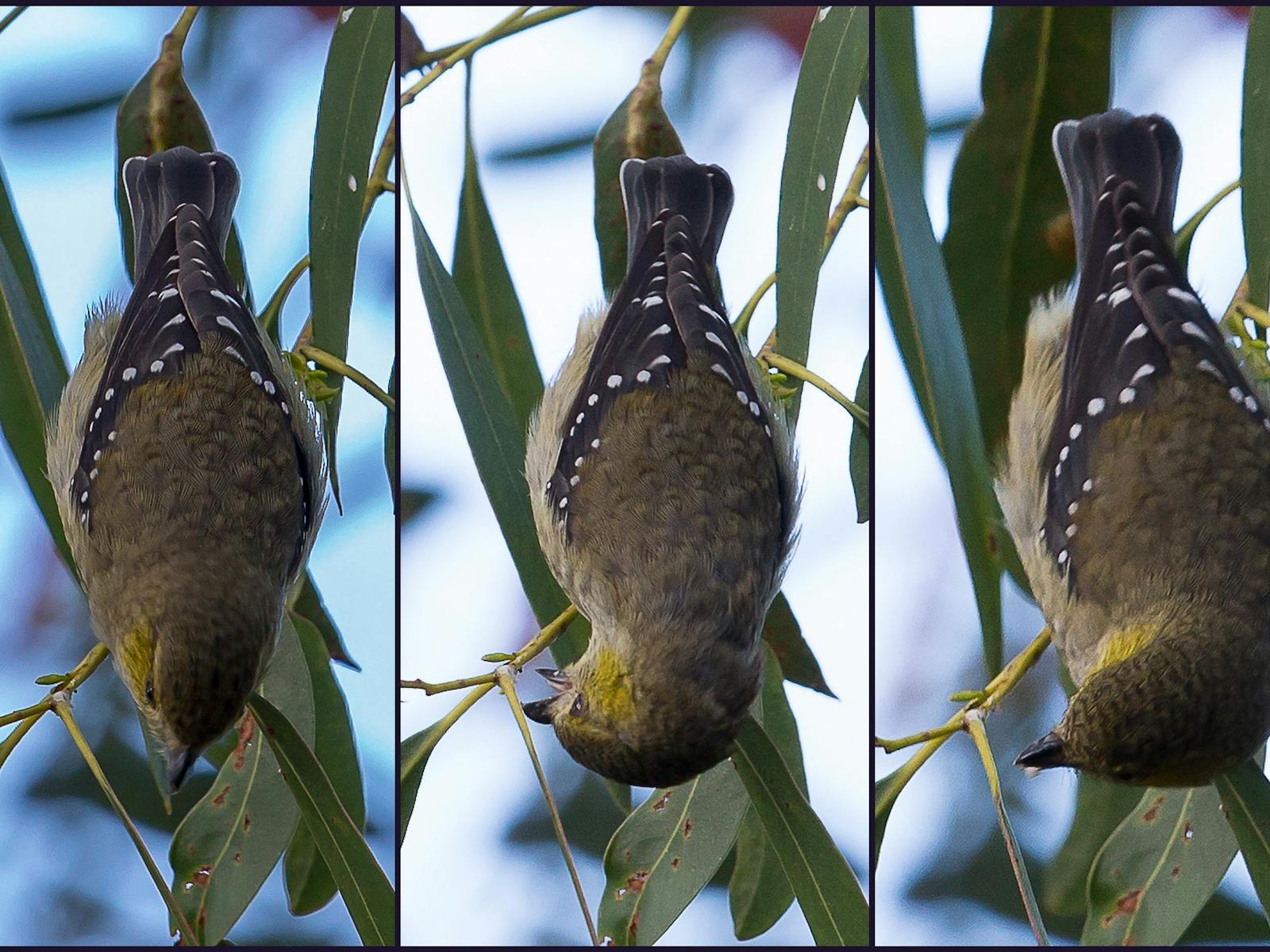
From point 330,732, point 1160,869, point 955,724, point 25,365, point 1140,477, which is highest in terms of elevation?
point 25,365

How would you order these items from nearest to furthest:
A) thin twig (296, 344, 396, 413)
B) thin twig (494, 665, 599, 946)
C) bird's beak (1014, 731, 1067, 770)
A: bird's beak (1014, 731, 1067, 770) → thin twig (494, 665, 599, 946) → thin twig (296, 344, 396, 413)

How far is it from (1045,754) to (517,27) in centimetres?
118

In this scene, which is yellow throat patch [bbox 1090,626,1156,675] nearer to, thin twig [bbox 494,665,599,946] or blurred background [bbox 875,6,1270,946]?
blurred background [bbox 875,6,1270,946]

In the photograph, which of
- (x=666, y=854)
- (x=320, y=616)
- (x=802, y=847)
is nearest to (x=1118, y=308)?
(x=802, y=847)

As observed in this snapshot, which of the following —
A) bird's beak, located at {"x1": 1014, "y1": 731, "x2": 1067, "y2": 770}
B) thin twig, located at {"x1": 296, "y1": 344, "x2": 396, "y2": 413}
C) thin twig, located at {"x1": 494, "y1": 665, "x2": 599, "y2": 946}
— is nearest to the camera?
bird's beak, located at {"x1": 1014, "y1": 731, "x2": 1067, "y2": 770}

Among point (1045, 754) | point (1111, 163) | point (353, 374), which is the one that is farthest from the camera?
point (353, 374)

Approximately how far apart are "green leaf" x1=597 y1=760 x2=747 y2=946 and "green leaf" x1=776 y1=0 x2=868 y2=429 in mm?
595

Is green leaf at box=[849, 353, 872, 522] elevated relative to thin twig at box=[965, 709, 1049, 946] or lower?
elevated

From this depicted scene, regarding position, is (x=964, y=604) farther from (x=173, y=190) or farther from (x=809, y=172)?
(x=173, y=190)

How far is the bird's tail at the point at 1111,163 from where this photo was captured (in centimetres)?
170

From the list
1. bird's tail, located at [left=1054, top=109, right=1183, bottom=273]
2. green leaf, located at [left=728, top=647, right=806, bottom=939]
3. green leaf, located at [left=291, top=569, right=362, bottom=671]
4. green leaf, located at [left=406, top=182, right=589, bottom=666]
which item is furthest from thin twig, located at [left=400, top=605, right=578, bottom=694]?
bird's tail, located at [left=1054, top=109, right=1183, bottom=273]

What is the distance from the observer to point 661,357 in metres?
1.74

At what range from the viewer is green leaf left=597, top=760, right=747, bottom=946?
1.74 meters

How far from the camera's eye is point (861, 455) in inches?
68.2
